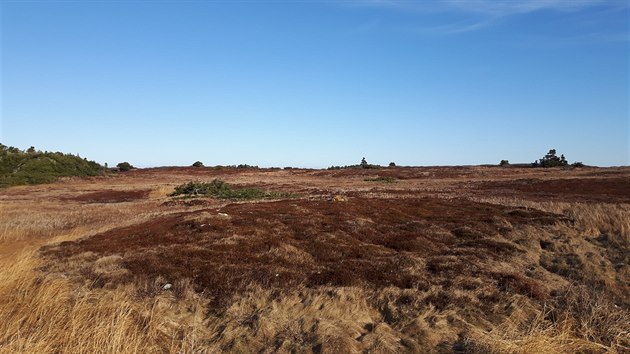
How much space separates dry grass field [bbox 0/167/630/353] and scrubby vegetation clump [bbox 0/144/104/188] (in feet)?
123

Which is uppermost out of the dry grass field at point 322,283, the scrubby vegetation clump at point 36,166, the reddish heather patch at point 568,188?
the scrubby vegetation clump at point 36,166

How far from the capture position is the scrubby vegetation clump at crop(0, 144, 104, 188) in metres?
51.7

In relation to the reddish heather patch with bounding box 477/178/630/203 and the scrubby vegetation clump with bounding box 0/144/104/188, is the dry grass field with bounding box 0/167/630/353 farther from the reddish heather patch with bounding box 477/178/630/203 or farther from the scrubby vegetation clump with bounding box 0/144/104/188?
the scrubby vegetation clump with bounding box 0/144/104/188

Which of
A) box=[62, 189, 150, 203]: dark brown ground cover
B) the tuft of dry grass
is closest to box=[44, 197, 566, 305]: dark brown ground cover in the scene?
the tuft of dry grass

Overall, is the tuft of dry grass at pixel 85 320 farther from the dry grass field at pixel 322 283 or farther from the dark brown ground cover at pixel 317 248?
the dark brown ground cover at pixel 317 248

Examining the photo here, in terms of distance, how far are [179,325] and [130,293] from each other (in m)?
2.24

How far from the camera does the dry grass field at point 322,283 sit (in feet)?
23.7

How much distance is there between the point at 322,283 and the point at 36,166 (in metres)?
58.6

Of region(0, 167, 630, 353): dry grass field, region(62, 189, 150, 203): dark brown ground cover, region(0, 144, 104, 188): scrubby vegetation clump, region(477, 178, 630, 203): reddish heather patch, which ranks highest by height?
region(0, 144, 104, 188): scrubby vegetation clump

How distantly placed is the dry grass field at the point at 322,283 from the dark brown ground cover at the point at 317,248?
0.08m

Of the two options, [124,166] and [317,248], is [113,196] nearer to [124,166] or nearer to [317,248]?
[317,248]

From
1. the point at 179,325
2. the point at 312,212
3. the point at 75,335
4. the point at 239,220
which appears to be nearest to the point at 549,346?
the point at 179,325

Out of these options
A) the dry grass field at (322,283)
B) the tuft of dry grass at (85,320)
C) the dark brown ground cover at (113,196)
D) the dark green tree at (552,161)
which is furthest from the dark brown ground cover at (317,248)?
the dark green tree at (552,161)

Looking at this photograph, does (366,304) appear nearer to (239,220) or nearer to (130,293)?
(130,293)
